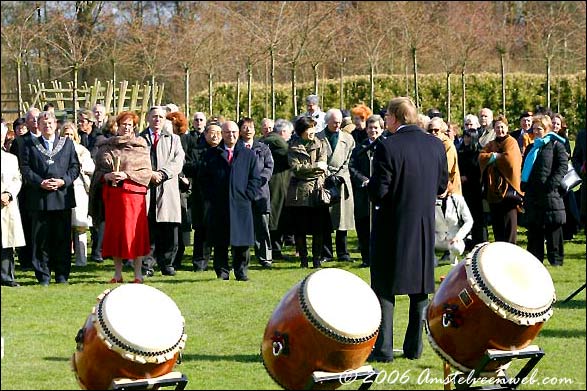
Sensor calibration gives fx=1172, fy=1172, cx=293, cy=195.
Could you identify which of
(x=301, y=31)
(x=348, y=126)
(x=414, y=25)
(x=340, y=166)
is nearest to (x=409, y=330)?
(x=340, y=166)

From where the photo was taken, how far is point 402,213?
8492 millimetres

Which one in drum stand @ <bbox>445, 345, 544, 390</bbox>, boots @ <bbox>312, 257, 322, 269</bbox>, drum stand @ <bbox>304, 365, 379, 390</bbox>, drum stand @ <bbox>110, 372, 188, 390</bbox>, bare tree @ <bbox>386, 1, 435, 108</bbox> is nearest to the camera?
drum stand @ <bbox>110, 372, 188, 390</bbox>

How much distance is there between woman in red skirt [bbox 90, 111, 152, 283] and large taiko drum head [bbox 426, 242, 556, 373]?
5710 mm

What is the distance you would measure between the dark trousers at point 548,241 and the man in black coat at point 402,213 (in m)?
5.37

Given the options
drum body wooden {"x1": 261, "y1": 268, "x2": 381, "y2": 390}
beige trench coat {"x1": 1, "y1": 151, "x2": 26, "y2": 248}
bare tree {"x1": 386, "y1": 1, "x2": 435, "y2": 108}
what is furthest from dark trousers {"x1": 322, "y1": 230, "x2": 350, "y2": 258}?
bare tree {"x1": 386, "y1": 1, "x2": 435, "y2": 108}

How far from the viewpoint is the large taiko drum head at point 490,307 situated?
713 centimetres

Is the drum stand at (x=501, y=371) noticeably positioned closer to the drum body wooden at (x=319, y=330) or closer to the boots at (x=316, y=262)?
the drum body wooden at (x=319, y=330)

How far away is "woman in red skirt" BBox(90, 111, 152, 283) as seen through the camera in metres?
12.4

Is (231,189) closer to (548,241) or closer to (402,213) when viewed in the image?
(548,241)

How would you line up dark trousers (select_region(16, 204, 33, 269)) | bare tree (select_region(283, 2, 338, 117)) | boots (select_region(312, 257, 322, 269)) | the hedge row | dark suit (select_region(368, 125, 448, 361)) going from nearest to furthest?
dark suit (select_region(368, 125, 448, 361)), dark trousers (select_region(16, 204, 33, 269)), boots (select_region(312, 257, 322, 269)), bare tree (select_region(283, 2, 338, 117)), the hedge row

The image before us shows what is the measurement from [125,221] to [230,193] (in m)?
1.19

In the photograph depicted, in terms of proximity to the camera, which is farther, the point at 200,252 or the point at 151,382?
the point at 200,252

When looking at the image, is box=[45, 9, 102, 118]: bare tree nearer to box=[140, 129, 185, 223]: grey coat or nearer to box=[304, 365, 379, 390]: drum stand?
box=[140, 129, 185, 223]: grey coat

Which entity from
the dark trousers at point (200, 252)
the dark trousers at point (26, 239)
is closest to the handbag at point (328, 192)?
the dark trousers at point (200, 252)
